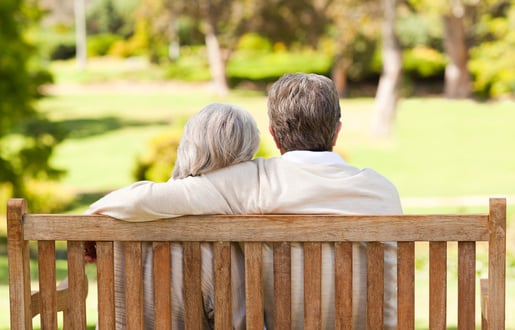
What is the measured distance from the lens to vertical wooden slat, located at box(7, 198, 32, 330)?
2.70 metres

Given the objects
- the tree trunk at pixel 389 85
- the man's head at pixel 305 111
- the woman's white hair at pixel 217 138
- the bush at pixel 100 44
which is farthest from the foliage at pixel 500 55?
the bush at pixel 100 44

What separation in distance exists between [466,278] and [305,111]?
69cm

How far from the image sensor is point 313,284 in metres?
2.69

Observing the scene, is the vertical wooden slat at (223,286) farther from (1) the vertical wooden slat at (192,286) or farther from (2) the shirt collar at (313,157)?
(2) the shirt collar at (313,157)

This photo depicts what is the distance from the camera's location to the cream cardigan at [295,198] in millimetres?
2695

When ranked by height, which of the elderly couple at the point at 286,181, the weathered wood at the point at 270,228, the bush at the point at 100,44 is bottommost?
the weathered wood at the point at 270,228

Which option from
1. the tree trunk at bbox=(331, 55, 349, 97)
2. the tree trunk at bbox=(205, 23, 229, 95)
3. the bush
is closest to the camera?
the tree trunk at bbox=(331, 55, 349, 97)

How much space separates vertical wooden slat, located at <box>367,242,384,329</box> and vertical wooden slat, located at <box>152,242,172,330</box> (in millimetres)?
599

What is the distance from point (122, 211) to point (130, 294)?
10.6 inches

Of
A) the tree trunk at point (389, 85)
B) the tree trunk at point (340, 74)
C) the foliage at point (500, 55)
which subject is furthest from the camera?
the tree trunk at point (340, 74)

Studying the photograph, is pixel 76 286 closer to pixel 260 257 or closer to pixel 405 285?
pixel 260 257

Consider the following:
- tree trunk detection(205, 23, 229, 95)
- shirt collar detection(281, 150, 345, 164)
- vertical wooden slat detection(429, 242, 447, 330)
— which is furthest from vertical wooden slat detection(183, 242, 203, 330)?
tree trunk detection(205, 23, 229, 95)

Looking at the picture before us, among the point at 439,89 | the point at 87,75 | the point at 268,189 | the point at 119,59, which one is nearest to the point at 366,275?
the point at 268,189

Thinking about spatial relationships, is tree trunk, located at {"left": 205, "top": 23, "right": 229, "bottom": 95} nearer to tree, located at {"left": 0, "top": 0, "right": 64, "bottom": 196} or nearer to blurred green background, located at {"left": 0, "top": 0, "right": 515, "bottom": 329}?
blurred green background, located at {"left": 0, "top": 0, "right": 515, "bottom": 329}
